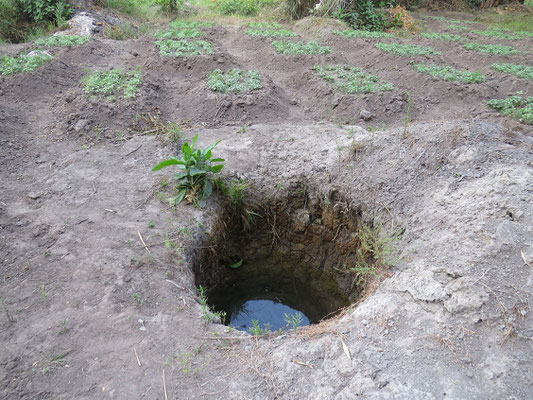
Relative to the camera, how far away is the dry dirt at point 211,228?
2.22 meters

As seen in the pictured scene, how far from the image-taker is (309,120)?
5.74m

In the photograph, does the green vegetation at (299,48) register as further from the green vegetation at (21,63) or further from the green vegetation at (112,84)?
the green vegetation at (21,63)

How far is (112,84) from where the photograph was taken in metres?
5.84

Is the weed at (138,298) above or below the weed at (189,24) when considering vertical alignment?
below

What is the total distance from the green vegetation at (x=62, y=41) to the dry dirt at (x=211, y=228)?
2.41 metres

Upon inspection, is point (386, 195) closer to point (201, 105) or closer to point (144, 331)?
point (144, 331)

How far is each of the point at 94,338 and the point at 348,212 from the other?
2747 mm

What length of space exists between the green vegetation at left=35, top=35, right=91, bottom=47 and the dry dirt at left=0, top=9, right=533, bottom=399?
7.92ft

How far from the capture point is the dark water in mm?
4246

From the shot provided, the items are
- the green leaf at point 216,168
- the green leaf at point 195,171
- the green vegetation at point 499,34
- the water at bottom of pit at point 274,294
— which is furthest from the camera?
the green vegetation at point 499,34

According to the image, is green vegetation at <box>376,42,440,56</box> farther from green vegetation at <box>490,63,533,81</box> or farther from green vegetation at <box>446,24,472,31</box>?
green vegetation at <box>446,24,472,31</box>

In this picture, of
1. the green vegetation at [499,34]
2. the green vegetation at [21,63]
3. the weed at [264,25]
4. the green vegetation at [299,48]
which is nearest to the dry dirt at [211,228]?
the green vegetation at [21,63]

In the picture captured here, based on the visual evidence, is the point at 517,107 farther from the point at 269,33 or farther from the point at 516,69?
the point at 269,33

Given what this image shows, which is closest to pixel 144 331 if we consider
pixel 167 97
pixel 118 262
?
pixel 118 262
